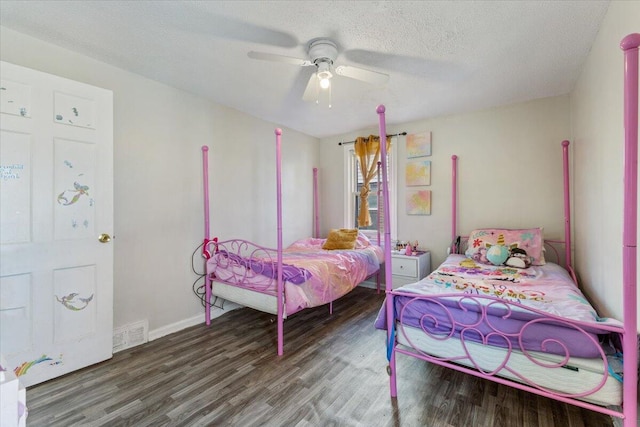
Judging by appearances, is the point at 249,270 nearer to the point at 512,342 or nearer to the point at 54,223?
the point at 54,223

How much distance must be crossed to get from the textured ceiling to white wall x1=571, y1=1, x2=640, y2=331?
0.20 meters

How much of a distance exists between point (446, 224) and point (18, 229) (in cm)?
398

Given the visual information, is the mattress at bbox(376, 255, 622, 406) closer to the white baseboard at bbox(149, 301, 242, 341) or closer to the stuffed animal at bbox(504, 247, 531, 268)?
the stuffed animal at bbox(504, 247, 531, 268)

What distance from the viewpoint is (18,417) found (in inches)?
31.0

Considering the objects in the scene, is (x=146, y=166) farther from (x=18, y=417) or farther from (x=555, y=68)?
(x=555, y=68)

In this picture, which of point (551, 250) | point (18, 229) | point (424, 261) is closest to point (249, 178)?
point (18, 229)

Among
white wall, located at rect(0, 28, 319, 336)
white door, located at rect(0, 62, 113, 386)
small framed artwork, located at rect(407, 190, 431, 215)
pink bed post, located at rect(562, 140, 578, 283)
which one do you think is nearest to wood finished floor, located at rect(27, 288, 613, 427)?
white door, located at rect(0, 62, 113, 386)

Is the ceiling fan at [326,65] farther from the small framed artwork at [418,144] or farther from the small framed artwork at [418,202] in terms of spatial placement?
the small framed artwork at [418,202]

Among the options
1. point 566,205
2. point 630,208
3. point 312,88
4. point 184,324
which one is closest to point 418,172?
point 566,205

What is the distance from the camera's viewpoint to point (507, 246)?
2.84 metres

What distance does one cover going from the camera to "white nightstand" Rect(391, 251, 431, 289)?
341 centimetres

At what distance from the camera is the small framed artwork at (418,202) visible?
3736 mm

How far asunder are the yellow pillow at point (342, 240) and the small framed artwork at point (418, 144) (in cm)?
132

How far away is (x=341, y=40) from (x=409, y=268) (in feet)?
8.36
